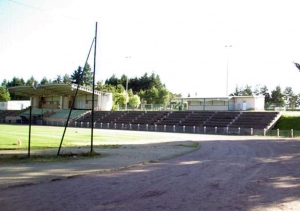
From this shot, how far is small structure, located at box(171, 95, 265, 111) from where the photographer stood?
6019cm

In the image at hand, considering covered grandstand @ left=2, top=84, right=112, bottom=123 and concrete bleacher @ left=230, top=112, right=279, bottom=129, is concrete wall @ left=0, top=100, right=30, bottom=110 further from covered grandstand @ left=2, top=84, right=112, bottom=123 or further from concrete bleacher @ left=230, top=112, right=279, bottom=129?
concrete bleacher @ left=230, top=112, right=279, bottom=129

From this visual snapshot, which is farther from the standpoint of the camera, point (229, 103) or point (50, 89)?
point (50, 89)

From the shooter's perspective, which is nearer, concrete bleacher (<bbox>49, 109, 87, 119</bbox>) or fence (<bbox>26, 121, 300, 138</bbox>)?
fence (<bbox>26, 121, 300, 138</bbox>)

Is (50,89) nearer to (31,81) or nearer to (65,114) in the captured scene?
(65,114)

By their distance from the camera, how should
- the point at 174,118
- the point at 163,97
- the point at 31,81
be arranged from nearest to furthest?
the point at 174,118 < the point at 163,97 < the point at 31,81

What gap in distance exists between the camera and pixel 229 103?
62.6 meters

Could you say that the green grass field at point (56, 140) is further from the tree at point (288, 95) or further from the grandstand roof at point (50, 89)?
the tree at point (288, 95)

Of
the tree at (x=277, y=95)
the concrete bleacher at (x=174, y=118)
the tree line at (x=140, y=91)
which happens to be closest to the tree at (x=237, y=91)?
the tree line at (x=140, y=91)

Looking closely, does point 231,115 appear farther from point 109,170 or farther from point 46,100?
point 46,100

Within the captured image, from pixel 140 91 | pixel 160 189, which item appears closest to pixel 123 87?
pixel 140 91

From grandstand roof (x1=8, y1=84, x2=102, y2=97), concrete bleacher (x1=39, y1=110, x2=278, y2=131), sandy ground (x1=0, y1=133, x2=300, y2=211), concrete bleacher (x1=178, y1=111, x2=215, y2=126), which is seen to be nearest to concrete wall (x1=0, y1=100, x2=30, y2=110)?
grandstand roof (x1=8, y1=84, x2=102, y2=97)

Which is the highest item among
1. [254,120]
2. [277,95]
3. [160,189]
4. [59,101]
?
[277,95]

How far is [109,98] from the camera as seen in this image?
256 ft

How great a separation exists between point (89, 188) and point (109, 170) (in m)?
3.12
